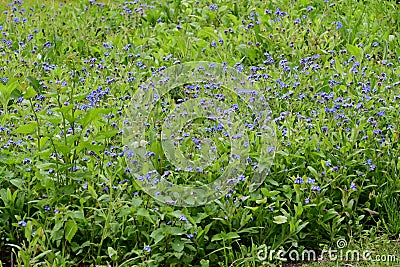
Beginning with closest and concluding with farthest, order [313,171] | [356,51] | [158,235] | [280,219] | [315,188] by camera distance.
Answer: [158,235], [280,219], [315,188], [313,171], [356,51]

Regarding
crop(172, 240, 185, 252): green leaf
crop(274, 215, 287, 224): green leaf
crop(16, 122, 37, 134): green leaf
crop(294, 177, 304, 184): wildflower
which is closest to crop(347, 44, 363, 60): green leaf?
crop(294, 177, 304, 184): wildflower

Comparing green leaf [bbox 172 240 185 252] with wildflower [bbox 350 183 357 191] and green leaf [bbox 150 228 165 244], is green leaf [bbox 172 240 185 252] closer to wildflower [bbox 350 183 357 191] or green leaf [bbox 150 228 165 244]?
green leaf [bbox 150 228 165 244]

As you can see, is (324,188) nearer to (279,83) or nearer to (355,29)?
(279,83)

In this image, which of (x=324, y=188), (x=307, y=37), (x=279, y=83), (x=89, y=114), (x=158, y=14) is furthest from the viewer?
(x=158, y=14)

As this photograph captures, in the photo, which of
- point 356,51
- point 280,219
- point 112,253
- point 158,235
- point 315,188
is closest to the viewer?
point 112,253

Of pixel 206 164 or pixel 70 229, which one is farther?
pixel 206 164

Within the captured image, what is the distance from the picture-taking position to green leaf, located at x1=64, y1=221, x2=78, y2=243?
13.8ft

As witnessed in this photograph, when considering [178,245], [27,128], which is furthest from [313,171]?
[27,128]

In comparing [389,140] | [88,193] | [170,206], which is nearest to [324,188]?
[389,140]

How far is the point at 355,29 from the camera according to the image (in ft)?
23.3

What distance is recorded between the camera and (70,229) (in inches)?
166

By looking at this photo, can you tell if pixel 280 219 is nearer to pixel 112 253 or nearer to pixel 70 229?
pixel 112 253

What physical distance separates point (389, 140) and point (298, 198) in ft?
3.08

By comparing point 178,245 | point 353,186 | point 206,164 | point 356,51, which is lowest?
point 178,245
